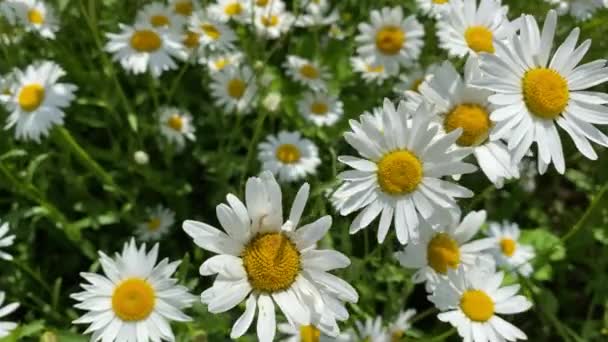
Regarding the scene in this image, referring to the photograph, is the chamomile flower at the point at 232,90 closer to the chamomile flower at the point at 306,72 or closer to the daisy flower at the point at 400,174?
the chamomile flower at the point at 306,72

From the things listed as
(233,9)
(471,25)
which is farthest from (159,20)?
(471,25)

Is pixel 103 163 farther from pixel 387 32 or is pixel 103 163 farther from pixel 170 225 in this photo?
pixel 387 32

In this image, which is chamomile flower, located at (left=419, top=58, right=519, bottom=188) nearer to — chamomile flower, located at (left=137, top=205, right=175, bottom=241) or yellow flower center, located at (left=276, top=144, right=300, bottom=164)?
yellow flower center, located at (left=276, top=144, right=300, bottom=164)

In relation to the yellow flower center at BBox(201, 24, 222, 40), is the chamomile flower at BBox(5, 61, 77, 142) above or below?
below

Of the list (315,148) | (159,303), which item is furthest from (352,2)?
(159,303)

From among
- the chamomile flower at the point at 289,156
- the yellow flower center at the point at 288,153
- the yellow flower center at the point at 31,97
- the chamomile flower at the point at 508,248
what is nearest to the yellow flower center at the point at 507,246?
the chamomile flower at the point at 508,248

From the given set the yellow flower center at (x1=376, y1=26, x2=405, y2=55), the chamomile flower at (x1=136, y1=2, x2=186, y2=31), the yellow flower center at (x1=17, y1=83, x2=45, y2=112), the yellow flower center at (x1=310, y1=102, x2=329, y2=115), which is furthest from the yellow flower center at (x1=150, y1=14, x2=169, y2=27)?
the yellow flower center at (x1=376, y1=26, x2=405, y2=55)
